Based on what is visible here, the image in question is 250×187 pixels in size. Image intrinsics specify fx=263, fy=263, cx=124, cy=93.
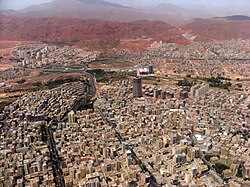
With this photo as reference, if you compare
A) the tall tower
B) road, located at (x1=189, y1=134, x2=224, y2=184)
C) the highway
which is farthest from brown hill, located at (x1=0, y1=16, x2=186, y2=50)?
road, located at (x1=189, y1=134, x2=224, y2=184)

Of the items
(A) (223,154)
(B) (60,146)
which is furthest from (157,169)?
(B) (60,146)

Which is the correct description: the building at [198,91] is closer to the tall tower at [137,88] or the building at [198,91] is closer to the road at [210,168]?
the tall tower at [137,88]

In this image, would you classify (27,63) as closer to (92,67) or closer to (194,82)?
(92,67)

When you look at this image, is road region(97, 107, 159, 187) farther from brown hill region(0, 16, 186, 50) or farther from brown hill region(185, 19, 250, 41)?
brown hill region(185, 19, 250, 41)

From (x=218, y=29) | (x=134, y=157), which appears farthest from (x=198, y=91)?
(x=218, y=29)

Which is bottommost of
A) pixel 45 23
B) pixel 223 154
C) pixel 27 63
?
pixel 223 154

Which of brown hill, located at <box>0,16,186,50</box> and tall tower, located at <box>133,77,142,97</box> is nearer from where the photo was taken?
tall tower, located at <box>133,77,142,97</box>

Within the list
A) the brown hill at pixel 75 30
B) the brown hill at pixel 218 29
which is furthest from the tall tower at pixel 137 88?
the brown hill at pixel 218 29
